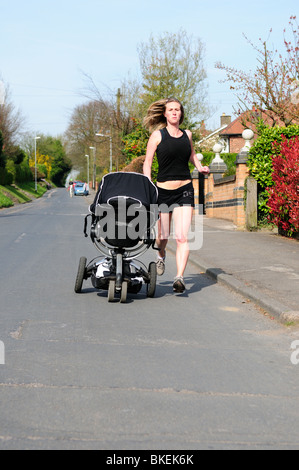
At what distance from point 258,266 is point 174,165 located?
3.12 meters

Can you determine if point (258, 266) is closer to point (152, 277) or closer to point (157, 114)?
Answer: point (152, 277)

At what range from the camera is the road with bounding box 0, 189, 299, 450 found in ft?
11.3

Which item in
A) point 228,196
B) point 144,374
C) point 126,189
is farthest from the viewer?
point 228,196

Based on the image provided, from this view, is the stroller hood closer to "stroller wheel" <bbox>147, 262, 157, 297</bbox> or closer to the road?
"stroller wheel" <bbox>147, 262, 157, 297</bbox>

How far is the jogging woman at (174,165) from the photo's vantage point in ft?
25.0

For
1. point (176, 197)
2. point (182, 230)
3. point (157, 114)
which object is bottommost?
point (182, 230)

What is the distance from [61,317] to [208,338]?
4.88ft

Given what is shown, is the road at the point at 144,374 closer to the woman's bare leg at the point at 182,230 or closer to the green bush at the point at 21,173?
the woman's bare leg at the point at 182,230

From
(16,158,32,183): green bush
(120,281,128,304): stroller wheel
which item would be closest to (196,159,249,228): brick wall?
(120,281,128,304): stroller wheel

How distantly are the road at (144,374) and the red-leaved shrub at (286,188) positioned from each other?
5805 mm

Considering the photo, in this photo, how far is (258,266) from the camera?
10.2m

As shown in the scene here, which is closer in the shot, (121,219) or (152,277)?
(121,219)

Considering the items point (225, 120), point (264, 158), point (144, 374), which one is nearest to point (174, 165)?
point (144, 374)

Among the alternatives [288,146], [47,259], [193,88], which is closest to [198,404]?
[47,259]
